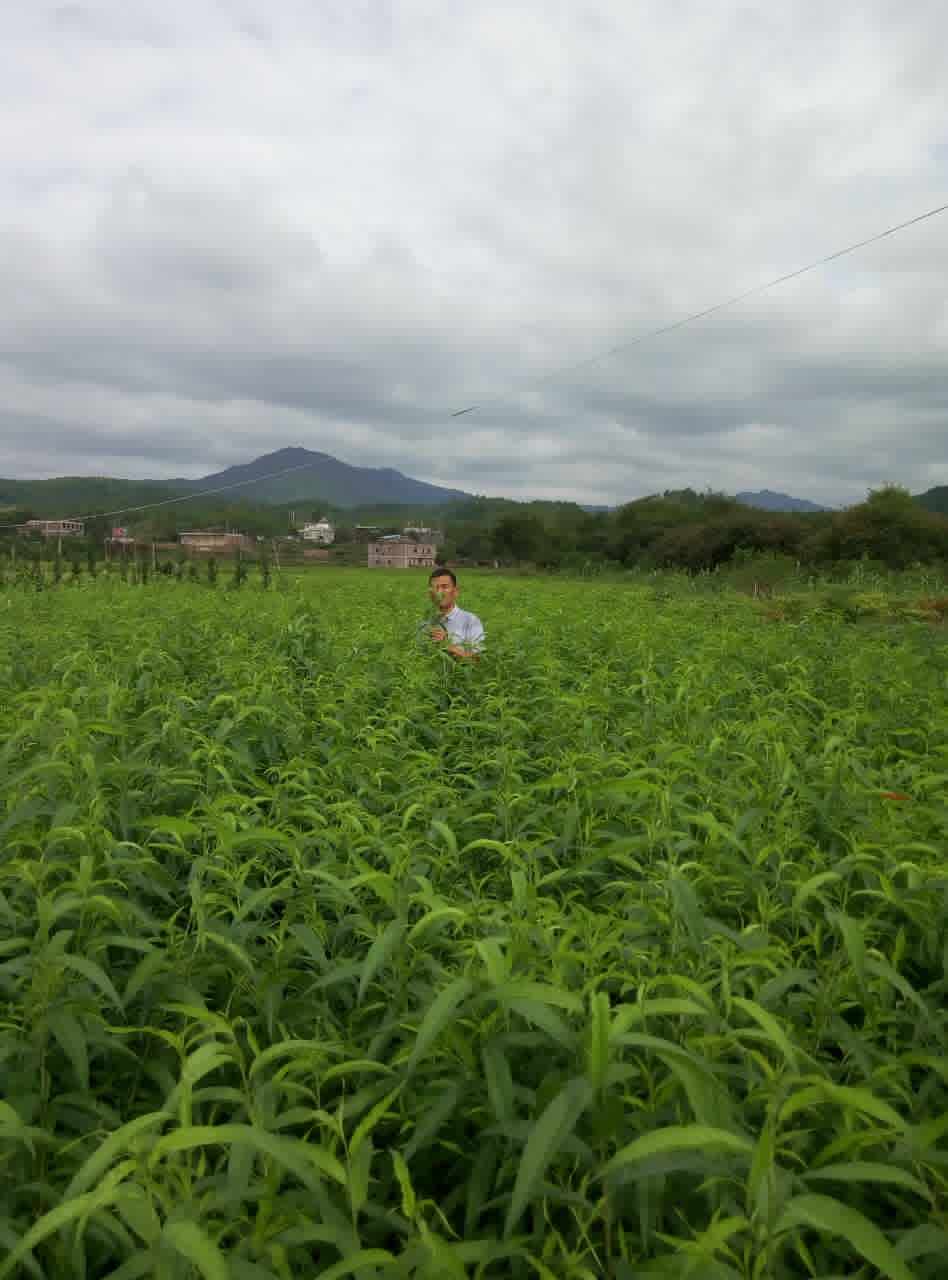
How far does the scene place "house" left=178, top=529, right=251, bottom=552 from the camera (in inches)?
1009

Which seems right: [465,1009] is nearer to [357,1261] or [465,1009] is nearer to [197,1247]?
[357,1261]

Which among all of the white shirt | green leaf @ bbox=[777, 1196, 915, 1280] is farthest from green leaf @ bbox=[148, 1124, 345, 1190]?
the white shirt

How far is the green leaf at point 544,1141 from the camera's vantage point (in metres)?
1.00

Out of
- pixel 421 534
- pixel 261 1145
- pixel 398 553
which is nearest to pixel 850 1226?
pixel 261 1145

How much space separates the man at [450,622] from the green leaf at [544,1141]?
453cm

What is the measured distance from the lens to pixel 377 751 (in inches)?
129

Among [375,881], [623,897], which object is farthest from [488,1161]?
[623,897]

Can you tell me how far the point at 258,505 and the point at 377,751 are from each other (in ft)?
124

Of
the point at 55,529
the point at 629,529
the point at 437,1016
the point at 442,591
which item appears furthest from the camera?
the point at 629,529

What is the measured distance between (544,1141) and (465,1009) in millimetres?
359

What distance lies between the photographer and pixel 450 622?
6.41 meters

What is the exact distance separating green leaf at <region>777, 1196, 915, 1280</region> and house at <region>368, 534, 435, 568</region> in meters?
29.9

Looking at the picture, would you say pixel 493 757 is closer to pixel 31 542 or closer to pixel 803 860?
pixel 803 860

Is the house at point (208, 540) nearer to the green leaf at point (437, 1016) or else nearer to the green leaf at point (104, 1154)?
the green leaf at point (437, 1016)
